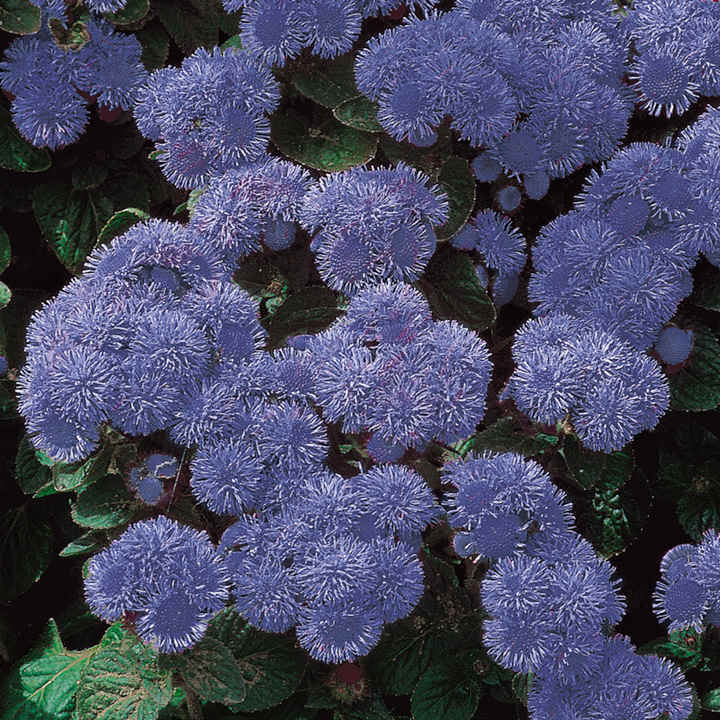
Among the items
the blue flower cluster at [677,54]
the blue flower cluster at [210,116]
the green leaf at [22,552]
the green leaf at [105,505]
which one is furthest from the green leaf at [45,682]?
the blue flower cluster at [677,54]

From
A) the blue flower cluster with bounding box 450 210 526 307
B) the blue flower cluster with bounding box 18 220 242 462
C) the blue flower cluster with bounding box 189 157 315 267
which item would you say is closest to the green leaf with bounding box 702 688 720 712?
the blue flower cluster with bounding box 450 210 526 307

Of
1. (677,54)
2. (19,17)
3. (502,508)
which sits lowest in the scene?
(502,508)

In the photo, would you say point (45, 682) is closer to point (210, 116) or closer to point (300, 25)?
point (210, 116)

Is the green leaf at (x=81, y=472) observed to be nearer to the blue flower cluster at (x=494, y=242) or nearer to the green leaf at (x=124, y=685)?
the green leaf at (x=124, y=685)

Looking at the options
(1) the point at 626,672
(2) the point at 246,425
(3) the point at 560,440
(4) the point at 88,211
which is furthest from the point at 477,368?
(4) the point at 88,211

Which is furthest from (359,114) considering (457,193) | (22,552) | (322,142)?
(22,552)

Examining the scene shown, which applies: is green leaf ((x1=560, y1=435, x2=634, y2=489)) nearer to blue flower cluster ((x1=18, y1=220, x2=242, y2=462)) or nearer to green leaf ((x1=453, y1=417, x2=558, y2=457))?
green leaf ((x1=453, y1=417, x2=558, y2=457))
